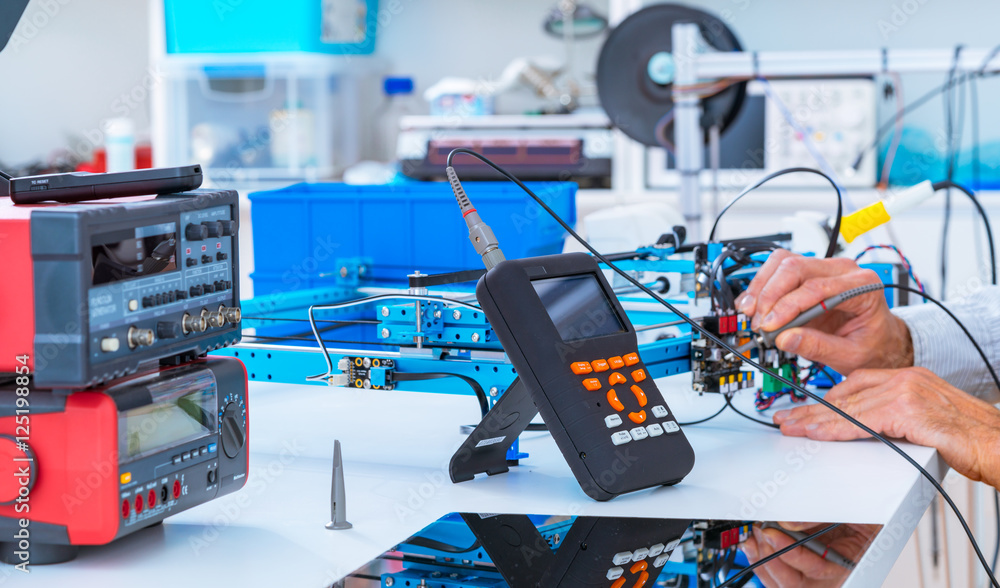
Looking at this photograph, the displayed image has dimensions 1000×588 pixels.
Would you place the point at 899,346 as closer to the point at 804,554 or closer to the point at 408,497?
the point at 804,554

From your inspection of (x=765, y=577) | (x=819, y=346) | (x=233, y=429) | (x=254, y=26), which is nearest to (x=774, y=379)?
(x=819, y=346)

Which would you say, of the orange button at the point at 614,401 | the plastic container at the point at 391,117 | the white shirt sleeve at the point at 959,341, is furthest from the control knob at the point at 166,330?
the plastic container at the point at 391,117

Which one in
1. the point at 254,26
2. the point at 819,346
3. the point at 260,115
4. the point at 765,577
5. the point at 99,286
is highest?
the point at 254,26

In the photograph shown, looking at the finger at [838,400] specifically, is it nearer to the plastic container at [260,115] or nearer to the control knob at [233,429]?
the control knob at [233,429]

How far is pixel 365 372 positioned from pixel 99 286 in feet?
1.10

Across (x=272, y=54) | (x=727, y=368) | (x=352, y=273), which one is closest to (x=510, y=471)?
(x=727, y=368)

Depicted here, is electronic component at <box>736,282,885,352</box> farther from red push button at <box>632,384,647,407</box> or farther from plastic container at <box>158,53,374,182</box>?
plastic container at <box>158,53,374,182</box>

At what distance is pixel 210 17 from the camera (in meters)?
3.33

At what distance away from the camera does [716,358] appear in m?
1.01

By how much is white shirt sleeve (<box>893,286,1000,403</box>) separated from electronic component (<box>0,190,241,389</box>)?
2.79ft

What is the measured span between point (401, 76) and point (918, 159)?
5.87 feet

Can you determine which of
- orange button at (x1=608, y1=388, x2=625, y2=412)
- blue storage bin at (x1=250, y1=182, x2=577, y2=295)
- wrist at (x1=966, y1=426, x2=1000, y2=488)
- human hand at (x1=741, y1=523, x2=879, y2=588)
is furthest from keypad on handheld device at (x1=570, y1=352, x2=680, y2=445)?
blue storage bin at (x1=250, y1=182, x2=577, y2=295)

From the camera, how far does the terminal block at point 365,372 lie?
2.99 ft

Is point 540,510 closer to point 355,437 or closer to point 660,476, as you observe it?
point 660,476
